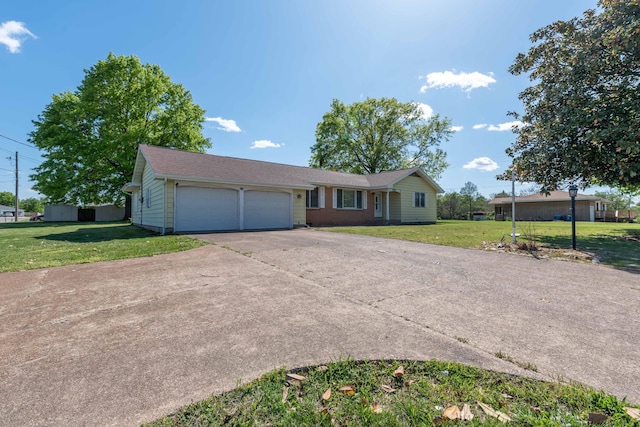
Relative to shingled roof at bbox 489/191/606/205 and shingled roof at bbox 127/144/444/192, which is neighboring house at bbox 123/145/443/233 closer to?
shingled roof at bbox 127/144/444/192

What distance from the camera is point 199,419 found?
1.54 metres

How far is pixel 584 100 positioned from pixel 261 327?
11.2m

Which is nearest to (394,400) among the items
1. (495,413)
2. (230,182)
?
(495,413)

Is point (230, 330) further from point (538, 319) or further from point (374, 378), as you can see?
point (538, 319)

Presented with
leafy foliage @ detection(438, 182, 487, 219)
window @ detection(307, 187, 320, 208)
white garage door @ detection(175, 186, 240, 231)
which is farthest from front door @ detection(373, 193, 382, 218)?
leafy foliage @ detection(438, 182, 487, 219)

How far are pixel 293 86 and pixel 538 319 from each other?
1772cm

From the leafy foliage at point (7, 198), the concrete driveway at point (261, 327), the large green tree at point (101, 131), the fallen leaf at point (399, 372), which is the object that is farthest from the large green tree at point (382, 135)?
the leafy foliage at point (7, 198)

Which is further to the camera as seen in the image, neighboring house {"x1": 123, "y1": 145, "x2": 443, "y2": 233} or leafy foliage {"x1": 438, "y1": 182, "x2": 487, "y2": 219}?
leafy foliage {"x1": 438, "y1": 182, "x2": 487, "y2": 219}

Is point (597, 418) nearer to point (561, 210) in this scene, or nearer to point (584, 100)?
point (584, 100)

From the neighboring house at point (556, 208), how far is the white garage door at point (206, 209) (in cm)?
3343

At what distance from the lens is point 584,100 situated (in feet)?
27.7

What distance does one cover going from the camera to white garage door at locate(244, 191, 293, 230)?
45.0 feet

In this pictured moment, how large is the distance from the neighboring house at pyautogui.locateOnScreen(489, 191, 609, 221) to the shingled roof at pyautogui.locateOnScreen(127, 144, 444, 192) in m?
23.6

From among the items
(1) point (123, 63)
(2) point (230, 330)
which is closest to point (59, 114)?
(1) point (123, 63)
